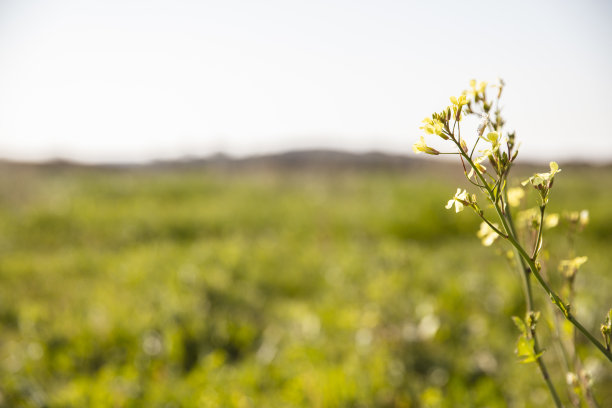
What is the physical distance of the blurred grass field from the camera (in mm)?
2344

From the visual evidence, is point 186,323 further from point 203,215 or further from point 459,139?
point 203,215

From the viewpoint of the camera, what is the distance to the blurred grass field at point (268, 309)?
2344mm

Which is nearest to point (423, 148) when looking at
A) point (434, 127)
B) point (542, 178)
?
point (434, 127)

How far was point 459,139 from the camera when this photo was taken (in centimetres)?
86

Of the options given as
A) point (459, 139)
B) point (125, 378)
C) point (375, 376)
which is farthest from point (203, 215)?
point (459, 139)

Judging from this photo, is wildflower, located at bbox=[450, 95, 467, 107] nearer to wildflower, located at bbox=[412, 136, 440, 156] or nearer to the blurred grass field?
wildflower, located at bbox=[412, 136, 440, 156]

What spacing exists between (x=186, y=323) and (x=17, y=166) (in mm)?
10626

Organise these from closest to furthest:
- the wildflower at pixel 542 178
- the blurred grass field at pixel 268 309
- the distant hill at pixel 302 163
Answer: the wildflower at pixel 542 178 < the blurred grass field at pixel 268 309 < the distant hill at pixel 302 163

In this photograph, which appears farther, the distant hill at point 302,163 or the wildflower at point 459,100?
the distant hill at point 302,163

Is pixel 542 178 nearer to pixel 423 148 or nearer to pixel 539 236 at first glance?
pixel 539 236

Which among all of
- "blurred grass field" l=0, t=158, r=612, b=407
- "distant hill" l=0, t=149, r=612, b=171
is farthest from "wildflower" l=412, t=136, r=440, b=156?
"distant hill" l=0, t=149, r=612, b=171

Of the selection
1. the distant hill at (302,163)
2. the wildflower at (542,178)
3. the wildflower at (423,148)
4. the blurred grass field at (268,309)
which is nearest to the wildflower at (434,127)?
the wildflower at (423,148)

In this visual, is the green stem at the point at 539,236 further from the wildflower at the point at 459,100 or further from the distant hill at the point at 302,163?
the distant hill at the point at 302,163

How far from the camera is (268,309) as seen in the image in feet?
12.2
